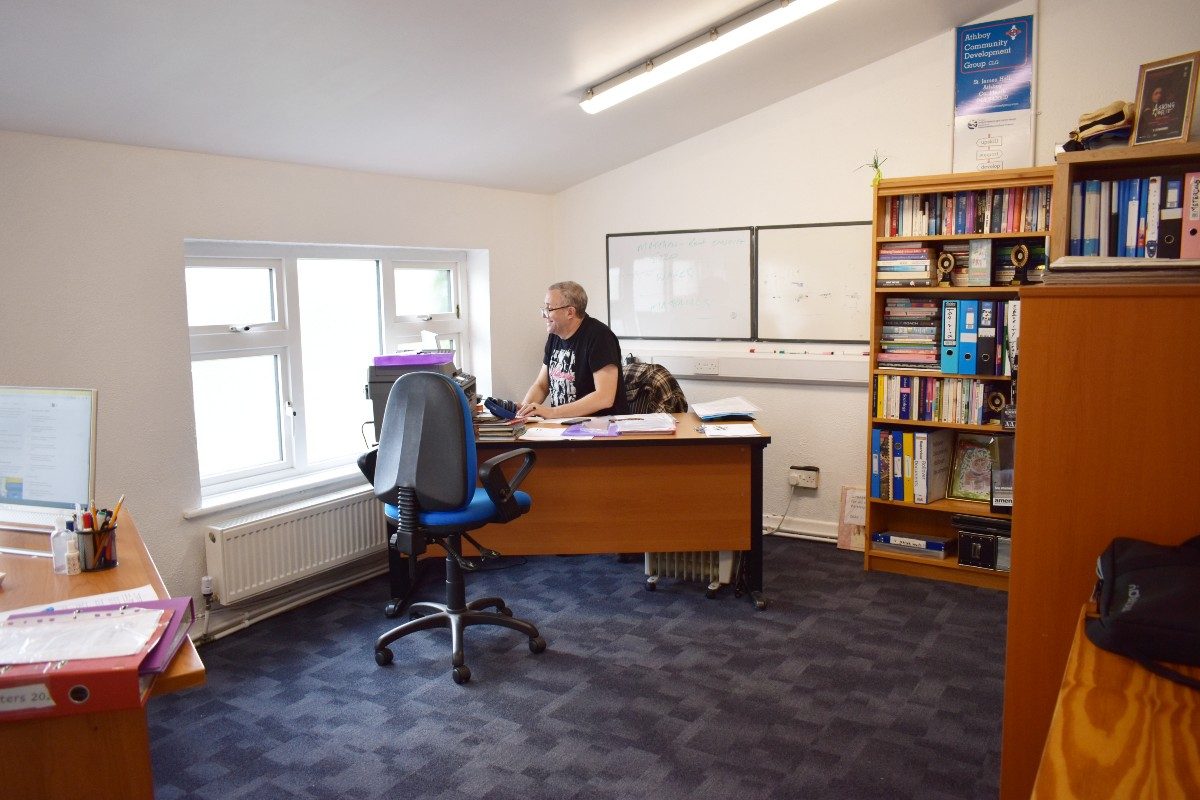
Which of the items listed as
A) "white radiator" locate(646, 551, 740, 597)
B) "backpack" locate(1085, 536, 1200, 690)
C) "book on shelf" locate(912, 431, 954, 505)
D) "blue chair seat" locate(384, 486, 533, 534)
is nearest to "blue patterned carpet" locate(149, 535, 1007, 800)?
"white radiator" locate(646, 551, 740, 597)

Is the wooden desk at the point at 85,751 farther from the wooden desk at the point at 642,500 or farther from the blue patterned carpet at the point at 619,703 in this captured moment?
the wooden desk at the point at 642,500

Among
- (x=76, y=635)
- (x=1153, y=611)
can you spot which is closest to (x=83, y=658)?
(x=76, y=635)

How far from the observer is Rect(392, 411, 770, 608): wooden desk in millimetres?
3723

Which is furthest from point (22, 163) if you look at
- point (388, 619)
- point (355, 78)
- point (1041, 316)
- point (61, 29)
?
point (1041, 316)

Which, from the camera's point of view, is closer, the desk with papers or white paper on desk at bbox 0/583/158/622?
white paper on desk at bbox 0/583/158/622

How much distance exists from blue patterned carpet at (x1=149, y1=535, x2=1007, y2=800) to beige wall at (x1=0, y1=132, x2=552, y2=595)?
2.47 ft

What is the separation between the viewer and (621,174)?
202 inches

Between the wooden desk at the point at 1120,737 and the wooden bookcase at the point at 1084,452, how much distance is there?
1.21 ft

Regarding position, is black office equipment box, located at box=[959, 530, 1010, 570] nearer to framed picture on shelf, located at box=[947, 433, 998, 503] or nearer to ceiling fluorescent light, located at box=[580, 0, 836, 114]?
framed picture on shelf, located at box=[947, 433, 998, 503]

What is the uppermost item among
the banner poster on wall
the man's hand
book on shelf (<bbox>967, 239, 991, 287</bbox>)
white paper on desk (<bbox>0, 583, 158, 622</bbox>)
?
the banner poster on wall

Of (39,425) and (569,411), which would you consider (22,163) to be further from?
(569,411)

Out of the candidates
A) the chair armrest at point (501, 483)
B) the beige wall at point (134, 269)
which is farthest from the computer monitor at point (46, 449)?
the chair armrest at point (501, 483)

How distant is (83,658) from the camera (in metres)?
1.49

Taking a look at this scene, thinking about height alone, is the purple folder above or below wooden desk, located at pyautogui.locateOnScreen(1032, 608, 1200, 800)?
below
